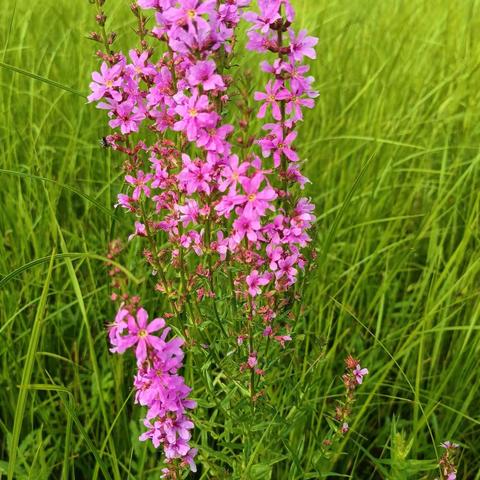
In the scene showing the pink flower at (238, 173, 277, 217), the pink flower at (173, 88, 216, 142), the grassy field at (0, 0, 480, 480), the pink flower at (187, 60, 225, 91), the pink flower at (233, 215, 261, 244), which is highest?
the pink flower at (187, 60, 225, 91)

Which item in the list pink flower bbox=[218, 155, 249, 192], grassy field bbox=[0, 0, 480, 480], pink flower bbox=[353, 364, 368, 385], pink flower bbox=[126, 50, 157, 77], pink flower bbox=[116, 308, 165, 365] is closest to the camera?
pink flower bbox=[116, 308, 165, 365]

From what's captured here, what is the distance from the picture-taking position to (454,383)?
2.95 meters

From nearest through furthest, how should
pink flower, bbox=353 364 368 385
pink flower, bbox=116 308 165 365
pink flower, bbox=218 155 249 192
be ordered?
1. pink flower, bbox=116 308 165 365
2. pink flower, bbox=218 155 249 192
3. pink flower, bbox=353 364 368 385

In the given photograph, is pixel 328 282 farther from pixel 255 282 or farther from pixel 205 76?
pixel 205 76

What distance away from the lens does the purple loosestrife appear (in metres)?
1.65

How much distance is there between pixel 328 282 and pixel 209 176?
1705 millimetres

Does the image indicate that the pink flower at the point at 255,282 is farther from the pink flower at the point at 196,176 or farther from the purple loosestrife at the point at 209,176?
the pink flower at the point at 196,176

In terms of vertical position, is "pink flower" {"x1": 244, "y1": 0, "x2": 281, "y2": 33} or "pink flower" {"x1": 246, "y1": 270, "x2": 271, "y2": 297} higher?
"pink flower" {"x1": 244, "y1": 0, "x2": 281, "y2": 33}

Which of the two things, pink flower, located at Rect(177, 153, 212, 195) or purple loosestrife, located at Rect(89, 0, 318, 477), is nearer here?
purple loosestrife, located at Rect(89, 0, 318, 477)

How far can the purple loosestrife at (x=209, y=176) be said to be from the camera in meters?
1.65

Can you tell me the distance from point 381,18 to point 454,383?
4317 mm

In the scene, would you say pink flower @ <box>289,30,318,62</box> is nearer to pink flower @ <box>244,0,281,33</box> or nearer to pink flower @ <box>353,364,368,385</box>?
→ pink flower @ <box>244,0,281,33</box>

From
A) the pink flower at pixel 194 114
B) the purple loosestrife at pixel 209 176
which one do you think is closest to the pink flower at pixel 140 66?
the purple loosestrife at pixel 209 176

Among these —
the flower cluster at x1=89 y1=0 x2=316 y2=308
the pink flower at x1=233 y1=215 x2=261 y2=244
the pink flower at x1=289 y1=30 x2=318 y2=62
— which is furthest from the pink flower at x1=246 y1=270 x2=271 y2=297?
the pink flower at x1=289 y1=30 x2=318 y2=62
